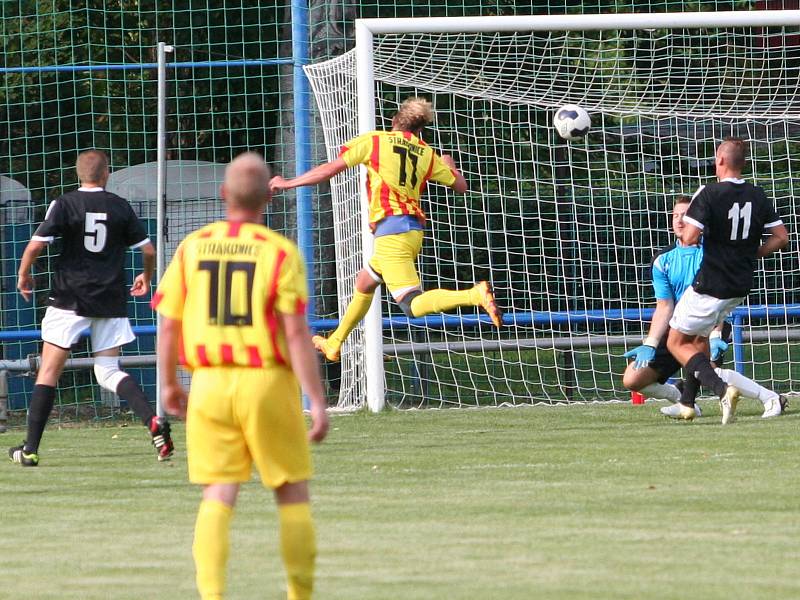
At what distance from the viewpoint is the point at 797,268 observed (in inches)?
621

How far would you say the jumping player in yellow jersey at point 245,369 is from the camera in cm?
480

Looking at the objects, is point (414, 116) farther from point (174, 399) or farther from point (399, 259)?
point (174, 399)

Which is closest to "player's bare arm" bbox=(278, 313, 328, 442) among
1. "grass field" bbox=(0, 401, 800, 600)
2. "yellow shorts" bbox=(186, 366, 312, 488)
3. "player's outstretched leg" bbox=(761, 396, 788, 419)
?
"yellow shorts" bbox=(186, 366, 312, 488)

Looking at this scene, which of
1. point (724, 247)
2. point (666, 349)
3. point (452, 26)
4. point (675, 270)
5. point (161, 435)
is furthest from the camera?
point (452, 26)

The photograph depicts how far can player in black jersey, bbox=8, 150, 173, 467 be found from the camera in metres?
9.53

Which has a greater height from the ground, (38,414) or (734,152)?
(734,152)

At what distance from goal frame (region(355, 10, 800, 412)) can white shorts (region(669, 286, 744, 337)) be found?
2859 millimetres

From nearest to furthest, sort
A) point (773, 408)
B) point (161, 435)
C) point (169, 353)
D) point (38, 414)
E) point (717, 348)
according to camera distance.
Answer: point (169, 353), point (161, 435), point (38, 414), point (773, 408), point (717, 348)

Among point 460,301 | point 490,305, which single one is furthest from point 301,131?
point 490,305

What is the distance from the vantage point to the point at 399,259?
1138cm

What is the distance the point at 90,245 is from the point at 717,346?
555 cm

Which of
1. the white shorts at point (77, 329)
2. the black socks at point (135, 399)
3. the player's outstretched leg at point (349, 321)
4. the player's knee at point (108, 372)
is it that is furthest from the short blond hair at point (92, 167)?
the player's outstretched leg at point (349, 321)

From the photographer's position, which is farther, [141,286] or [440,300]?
[440,300]

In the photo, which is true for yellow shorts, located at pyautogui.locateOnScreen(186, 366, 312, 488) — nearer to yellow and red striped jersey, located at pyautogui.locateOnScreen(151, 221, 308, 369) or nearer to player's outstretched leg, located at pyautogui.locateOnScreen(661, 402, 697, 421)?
yellow and red striped jersey, located at pyautogui.locateOnScreen(151, 221, 308, 369)
